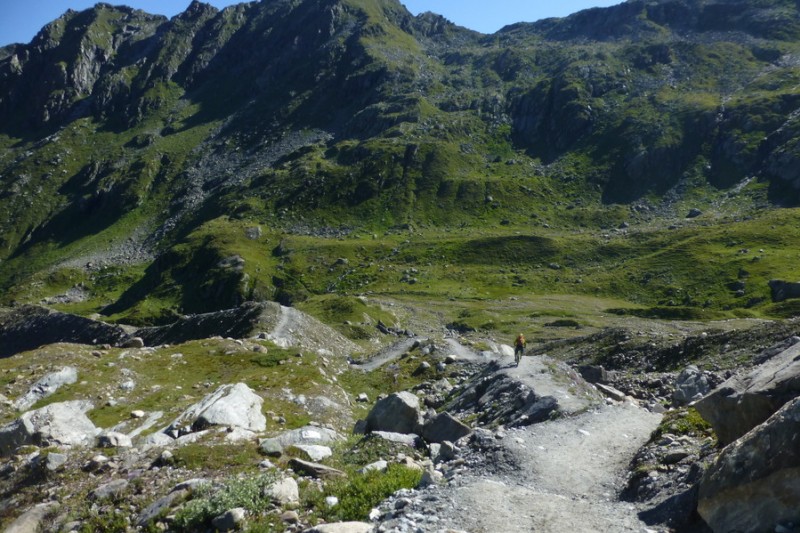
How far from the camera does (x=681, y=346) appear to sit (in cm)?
4322

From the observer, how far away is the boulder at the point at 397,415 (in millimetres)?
23047

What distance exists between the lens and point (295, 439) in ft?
66.3

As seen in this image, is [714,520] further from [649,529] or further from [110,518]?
[110,518]

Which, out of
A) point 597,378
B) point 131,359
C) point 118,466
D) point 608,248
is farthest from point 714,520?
point 608,248

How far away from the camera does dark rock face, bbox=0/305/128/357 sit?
283 ft

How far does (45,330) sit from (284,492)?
102m

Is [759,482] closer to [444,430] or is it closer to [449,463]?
[449,463]

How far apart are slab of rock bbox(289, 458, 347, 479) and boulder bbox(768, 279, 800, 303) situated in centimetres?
11729

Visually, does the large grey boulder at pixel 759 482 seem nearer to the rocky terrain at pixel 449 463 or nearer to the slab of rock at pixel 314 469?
the rocky terrain at pixel 449 463

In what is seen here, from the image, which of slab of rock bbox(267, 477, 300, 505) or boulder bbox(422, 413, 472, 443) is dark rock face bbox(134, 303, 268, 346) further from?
slab of rock bbox(267, 477, 300, 505)

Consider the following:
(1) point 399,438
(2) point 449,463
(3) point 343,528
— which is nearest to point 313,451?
(1) point 399,438

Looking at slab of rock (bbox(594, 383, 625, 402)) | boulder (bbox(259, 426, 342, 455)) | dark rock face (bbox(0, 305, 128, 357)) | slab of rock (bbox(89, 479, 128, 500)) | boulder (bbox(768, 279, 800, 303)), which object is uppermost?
slab of rock (bbox(89, 479, 128, 500))

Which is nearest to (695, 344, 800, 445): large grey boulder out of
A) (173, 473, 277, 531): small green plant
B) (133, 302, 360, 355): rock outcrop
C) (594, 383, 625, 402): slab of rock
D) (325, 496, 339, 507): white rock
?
(325, 496, 339, 507): white rock

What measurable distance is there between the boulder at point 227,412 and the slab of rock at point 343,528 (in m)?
12.4
